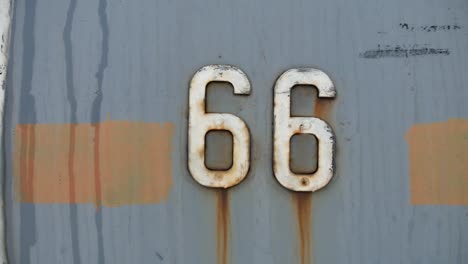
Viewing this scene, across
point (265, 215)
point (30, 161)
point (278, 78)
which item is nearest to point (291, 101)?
point (278, 78)

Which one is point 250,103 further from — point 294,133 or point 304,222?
point 304,222

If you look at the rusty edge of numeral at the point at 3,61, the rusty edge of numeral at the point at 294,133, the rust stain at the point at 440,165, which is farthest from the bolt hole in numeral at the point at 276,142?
the rusty edge of numeral at the point at 3,61

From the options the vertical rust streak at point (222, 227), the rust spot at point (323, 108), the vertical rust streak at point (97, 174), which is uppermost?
the rust spot at point (323, 108)

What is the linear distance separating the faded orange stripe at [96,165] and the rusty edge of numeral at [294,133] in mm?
183

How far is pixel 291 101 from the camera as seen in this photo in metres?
0.99

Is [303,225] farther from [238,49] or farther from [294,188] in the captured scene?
[238,49]

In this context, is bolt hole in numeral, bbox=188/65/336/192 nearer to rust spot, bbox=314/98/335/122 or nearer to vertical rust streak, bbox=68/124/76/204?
rust spot, bbox=314/98/335/122

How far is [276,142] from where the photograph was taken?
38.6 inches

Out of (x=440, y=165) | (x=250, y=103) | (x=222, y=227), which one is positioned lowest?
(x=222, y=227)

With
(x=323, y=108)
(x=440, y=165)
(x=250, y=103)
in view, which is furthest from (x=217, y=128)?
(x=440, y=165)

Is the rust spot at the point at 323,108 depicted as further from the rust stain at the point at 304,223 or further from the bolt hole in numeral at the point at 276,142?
the rust stain at the point at 304,223

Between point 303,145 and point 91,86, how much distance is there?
14.7 inches

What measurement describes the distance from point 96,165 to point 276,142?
31cm

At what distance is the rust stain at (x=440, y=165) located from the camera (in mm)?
981
